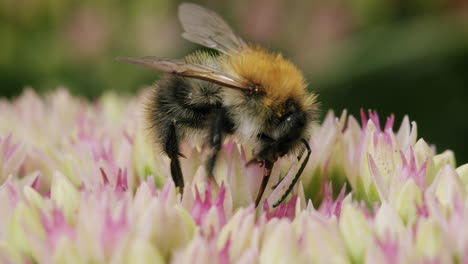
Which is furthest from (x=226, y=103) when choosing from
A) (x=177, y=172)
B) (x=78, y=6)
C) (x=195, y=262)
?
(x=78, y=6)

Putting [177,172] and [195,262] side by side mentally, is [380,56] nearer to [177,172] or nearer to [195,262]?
[177,172]

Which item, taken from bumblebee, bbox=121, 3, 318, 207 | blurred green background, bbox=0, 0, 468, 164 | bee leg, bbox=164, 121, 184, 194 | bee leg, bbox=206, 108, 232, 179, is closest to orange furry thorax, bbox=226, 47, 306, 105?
bumblebee, bbox=121, 3, 318, 207

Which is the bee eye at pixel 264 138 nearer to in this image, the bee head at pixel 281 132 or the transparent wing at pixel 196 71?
the bee head at pixel 281 132

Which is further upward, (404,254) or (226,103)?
(226,103)

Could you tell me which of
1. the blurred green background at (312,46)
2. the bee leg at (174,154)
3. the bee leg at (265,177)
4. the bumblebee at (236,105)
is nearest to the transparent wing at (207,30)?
the bumblebee at (236,105)

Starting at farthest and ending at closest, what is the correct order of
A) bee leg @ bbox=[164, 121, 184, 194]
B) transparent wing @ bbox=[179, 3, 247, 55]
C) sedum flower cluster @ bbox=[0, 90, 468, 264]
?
transparent wing @ bbox=[179, 3, 247, 55], bee leg @ bbox=[164, 121, 184, 194], sedum flower cluster @ bbox=[0, 90, 468, 264]

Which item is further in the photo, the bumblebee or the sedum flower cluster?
the bumblebee

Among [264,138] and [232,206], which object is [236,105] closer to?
[264,138]

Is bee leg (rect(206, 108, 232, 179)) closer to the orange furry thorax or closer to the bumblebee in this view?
the bumblebee
